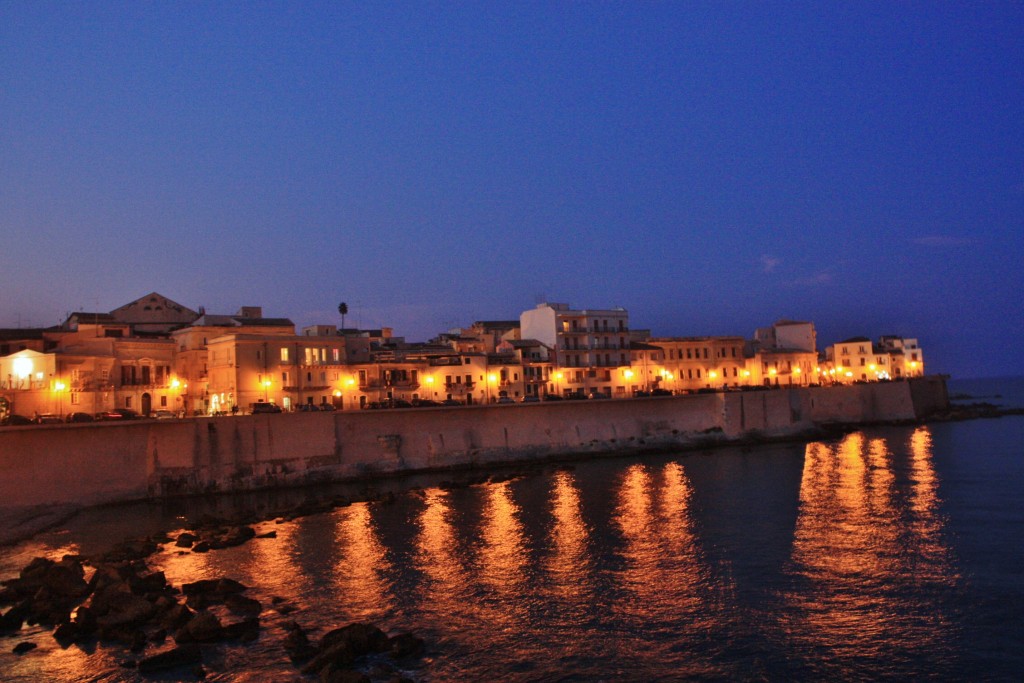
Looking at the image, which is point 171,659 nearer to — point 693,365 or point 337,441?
point 337,441

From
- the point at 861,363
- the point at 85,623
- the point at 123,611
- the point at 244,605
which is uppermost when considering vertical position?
the point at 861,363

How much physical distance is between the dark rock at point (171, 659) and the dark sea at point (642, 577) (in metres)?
0.30

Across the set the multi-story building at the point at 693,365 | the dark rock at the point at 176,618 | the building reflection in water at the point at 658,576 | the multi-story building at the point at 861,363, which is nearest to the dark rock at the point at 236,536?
the dark rock at the point at 176,618

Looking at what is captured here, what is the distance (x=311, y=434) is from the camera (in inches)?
1667

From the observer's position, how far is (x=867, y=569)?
22.7 m

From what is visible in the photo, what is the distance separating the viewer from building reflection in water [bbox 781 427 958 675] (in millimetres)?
17484

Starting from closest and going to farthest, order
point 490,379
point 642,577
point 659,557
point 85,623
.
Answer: point 85,623
point 642,577
point 659,557
point 490,379

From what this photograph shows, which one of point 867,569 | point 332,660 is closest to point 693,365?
point 867,569

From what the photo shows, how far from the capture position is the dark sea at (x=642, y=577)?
55.3 feet

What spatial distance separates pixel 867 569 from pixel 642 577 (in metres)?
6.71

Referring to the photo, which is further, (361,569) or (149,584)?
(361,569)

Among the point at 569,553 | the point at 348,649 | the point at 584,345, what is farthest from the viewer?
the point at 584,345

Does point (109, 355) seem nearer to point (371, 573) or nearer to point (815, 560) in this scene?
point (371, 573)

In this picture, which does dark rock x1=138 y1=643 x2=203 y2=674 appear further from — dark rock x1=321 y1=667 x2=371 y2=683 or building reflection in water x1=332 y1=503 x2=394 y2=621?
building reflection in water x1=332 y1=503 x2=394 y2=621
